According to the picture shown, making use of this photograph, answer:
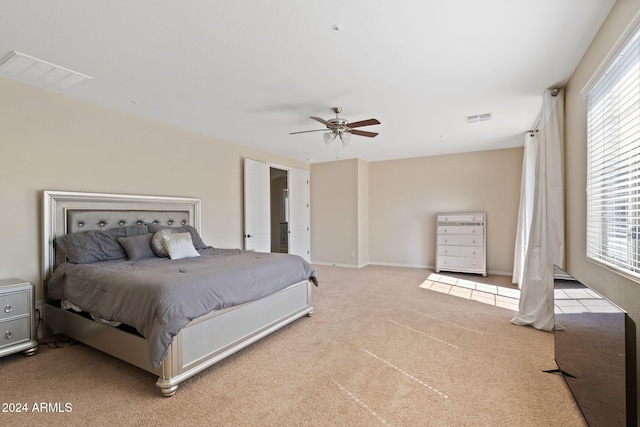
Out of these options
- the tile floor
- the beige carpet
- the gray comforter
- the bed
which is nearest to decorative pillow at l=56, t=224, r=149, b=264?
the bed

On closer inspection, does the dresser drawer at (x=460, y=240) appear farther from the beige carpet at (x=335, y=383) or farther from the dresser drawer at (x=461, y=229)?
the beige carpet at (x=335, y=383)

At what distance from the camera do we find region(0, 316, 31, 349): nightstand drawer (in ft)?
8.12

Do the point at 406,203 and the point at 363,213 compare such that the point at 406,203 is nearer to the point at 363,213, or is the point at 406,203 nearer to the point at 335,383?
the point at 363,213

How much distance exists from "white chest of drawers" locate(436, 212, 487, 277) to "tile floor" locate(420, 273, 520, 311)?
0.45 m

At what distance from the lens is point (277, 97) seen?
3.31 m

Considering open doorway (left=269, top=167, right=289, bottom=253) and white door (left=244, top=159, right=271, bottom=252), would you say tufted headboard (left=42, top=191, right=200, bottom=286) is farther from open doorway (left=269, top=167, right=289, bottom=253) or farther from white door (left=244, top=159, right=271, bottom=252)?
open doorway (left=269, top=167, right=289, bottom=253)

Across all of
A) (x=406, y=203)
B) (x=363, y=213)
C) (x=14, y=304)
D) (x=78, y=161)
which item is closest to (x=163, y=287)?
(x=14, y=304)

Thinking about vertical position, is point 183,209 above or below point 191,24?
below

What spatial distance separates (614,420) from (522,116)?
3.69 m

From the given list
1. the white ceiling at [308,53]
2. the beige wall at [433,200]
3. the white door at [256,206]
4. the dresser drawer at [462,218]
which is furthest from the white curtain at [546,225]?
the white door at [256,206]

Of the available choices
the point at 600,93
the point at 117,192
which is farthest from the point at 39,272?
the point at 600,93

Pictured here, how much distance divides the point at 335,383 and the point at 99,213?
3.15 m

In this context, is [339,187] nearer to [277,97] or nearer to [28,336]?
[277,97]

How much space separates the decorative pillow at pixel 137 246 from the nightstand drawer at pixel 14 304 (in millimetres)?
853
